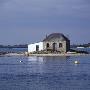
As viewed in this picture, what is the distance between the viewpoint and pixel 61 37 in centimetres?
15862

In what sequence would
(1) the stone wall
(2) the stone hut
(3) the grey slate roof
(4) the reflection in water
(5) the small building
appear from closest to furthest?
(4) the reflection in water
(1) the stone wall
(2) the stone hut
(5) the small building
(3) the grey slate roof

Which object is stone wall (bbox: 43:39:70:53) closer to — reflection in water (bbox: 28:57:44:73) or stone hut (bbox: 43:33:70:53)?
stone hut (bbox: 43:33:70:53)

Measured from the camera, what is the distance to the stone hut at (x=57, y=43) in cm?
15675

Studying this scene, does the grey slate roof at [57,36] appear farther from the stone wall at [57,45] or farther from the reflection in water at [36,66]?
the reflection in water at [36,66]

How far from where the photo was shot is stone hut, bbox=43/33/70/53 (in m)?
157

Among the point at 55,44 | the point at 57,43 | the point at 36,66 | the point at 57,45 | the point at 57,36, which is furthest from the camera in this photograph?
the point at 57,36

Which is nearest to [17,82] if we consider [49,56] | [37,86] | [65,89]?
[37,86]

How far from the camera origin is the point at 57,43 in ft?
515

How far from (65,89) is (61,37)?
10716 cm

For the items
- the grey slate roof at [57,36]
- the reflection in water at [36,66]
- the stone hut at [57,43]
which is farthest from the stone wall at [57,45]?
the reflection in water at [36,66]

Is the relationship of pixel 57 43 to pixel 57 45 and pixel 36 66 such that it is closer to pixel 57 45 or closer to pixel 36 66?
pixel 57 45

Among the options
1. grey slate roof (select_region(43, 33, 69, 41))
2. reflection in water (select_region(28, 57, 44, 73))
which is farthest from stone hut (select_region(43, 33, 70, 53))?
reflection in water (select_region(28, 57, 44, 73))

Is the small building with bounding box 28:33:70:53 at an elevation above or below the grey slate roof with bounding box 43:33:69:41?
below

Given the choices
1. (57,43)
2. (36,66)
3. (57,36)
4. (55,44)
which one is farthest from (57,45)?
(36,66)
